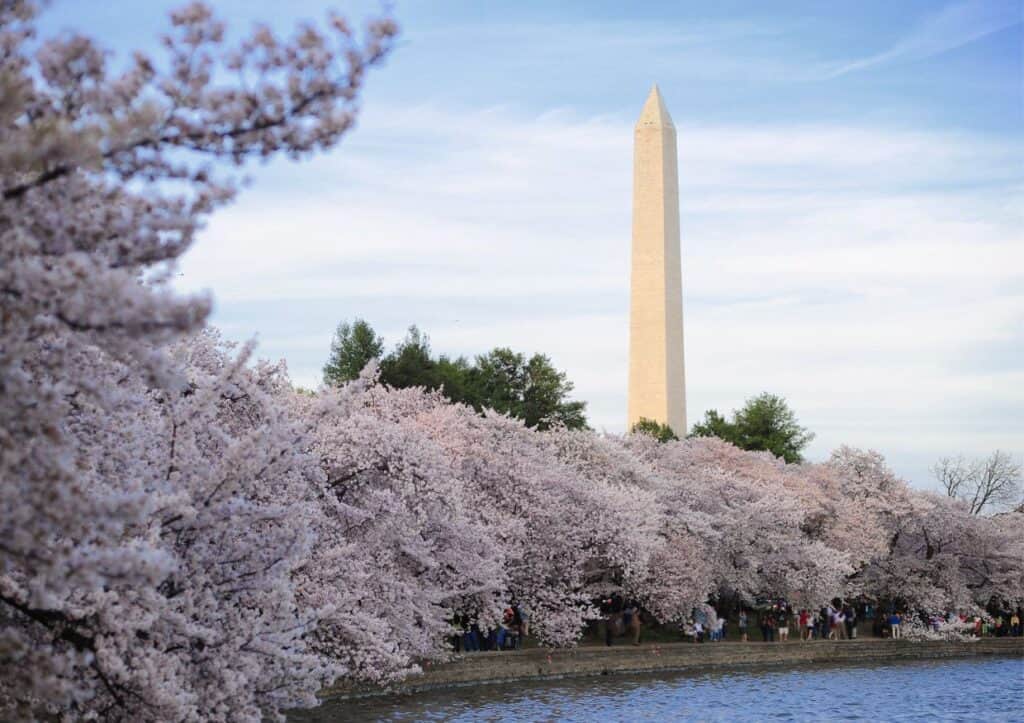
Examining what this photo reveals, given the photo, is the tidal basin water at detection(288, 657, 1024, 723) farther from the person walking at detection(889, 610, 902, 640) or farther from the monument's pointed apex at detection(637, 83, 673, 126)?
A: the monument's pointed apex at detection(637, 83, 673, 126)

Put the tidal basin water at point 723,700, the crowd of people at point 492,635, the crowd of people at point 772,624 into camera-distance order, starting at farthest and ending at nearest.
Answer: the crowd of people at point 772,624 < the crowd of people at point 492,635 < the tidal basin water at point 723,700

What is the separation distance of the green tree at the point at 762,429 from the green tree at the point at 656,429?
1056cm

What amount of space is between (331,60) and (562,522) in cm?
3152

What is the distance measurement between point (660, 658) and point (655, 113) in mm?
40462

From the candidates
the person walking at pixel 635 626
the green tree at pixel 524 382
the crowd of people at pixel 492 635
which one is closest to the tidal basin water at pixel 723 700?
the crowd of people at pixel 492 635

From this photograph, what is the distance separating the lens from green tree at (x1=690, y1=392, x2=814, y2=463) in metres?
83.1

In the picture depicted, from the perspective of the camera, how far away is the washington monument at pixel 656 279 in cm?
7419

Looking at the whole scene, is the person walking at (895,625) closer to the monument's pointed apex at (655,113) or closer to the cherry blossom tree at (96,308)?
the monument's pointed apex at (655,113)

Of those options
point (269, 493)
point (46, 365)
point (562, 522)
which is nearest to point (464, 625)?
point (562, 522)

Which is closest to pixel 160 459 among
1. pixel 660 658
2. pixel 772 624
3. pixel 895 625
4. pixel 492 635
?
pixel 492 635

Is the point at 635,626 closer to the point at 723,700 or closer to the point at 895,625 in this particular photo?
the point at 723,700

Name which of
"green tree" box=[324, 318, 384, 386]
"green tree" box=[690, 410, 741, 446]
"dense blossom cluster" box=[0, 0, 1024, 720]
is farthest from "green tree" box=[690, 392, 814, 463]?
"dense blossom cluster" box=[0, 0, 1024, 720]

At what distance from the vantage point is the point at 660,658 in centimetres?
4116

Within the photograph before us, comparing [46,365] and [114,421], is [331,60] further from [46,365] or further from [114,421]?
[114,421]
